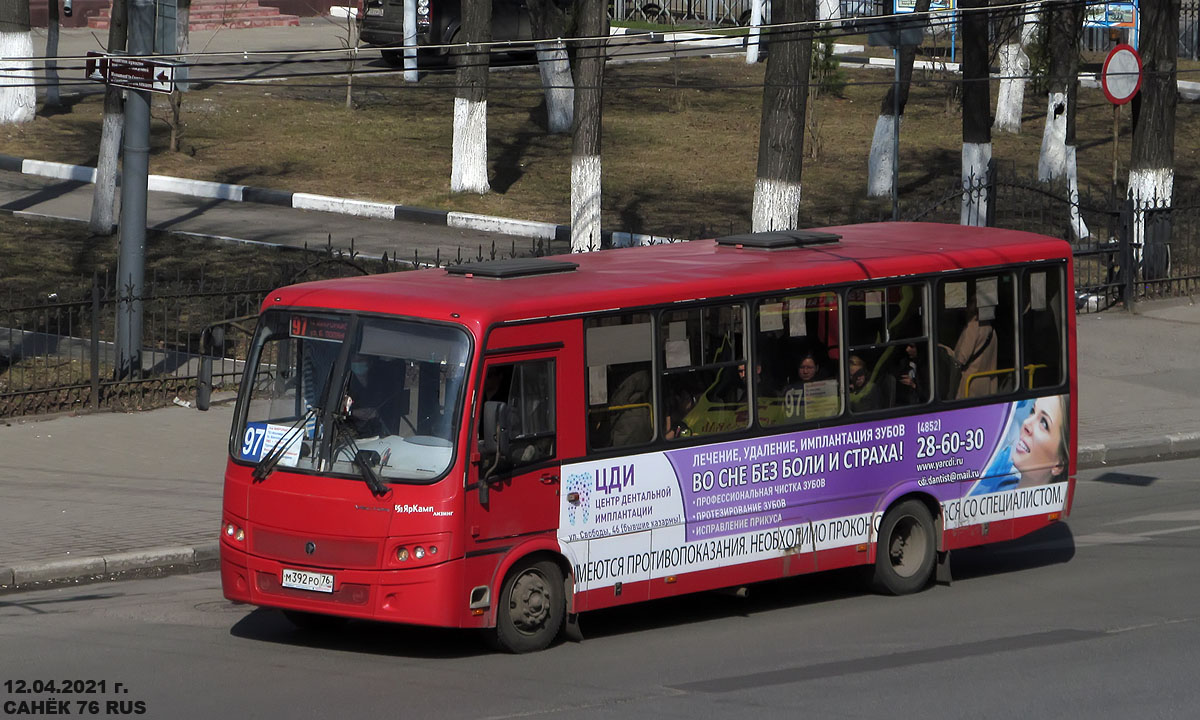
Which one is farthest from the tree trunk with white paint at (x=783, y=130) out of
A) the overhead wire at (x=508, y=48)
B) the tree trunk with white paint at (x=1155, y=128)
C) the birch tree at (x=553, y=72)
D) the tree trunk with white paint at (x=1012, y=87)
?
the tree trunk with white paint at (x=1012, y=87)

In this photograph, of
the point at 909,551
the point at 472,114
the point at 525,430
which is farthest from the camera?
the point at 472,114

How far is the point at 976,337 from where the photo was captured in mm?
10688

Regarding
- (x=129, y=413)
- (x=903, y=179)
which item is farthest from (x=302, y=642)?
(x=903, y=179)

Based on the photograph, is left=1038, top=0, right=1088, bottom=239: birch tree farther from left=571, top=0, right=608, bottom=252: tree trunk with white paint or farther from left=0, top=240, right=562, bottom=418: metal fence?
left=0, top=240, right=562, bottom=418: metal fence

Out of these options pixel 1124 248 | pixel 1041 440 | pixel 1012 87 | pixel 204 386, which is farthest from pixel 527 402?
pixel 1012 87

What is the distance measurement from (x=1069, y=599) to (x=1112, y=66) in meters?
11.6

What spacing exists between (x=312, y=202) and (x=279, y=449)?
671 inches

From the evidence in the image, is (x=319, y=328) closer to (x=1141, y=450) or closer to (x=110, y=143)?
(x=1141, y=450)

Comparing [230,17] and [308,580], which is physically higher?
[230,17]

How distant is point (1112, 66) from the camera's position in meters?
20.1

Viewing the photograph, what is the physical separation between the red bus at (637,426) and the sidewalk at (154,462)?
2.11 metres

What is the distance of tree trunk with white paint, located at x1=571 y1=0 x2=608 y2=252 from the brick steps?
77.7ft

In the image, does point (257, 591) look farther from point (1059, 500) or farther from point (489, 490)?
point (1059, 500)

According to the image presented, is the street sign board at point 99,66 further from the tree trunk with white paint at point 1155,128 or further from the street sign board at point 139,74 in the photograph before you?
the tree trunk with white paint at point 1155,128
